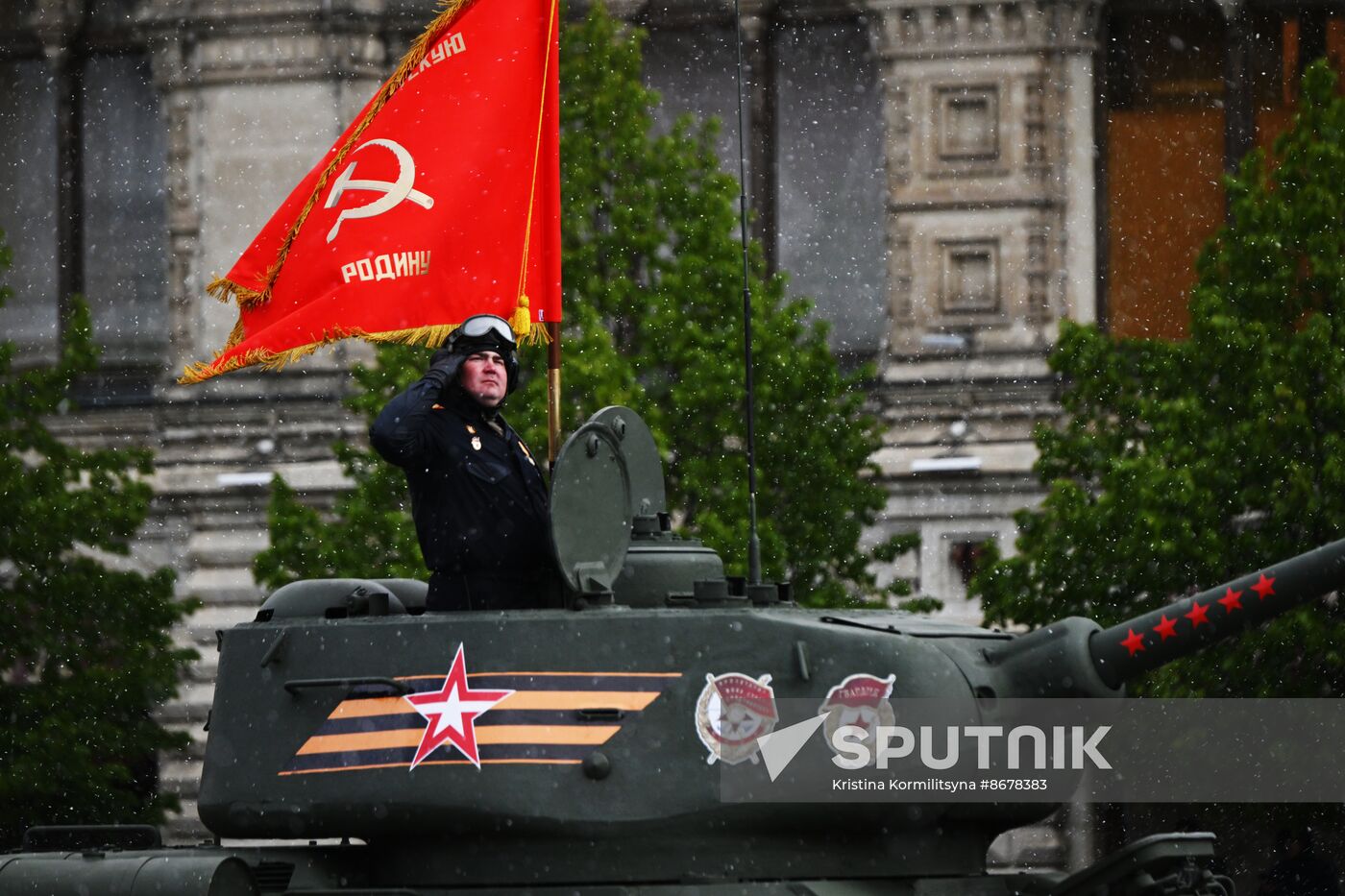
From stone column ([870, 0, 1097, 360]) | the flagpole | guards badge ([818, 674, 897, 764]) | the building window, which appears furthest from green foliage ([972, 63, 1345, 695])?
guards badge ([818, 674, 897, 764])

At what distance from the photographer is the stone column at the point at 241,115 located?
94.3 feet

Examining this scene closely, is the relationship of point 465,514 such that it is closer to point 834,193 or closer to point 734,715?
point 734,715

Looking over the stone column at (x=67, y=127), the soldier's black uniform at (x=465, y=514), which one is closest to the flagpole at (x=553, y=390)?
the soldier's black uniform at (x=465, y=514)

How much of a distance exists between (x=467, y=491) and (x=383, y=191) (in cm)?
322

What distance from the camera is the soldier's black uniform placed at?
9.52 meters

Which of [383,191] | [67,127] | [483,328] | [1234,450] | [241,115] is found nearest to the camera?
[483,328]

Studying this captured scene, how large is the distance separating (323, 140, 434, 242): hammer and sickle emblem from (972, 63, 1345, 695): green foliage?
9.01m

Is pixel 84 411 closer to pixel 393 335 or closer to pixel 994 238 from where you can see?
pixel 994 238

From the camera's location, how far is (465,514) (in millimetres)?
9555

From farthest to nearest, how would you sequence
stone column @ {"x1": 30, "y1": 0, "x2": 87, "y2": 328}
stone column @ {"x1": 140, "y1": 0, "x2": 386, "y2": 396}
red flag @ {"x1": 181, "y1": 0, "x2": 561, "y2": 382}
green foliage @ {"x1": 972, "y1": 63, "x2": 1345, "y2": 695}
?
stone column @ {"x1": 30, "y1": 0, "x2": 87, "y2": 328} → stone column @ {"x1": 140, "y1": 0, "x2": 386, "y2": 396} → green foliage @ {"x1": 972, "y1": 63, "x2": 1345, "y2": 695} → red flag @ {"x1": 181, "y1": 0, "x2": 561, "y2": 382}

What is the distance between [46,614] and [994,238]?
10.4 metres

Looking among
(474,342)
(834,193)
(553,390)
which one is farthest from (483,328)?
(834,193)

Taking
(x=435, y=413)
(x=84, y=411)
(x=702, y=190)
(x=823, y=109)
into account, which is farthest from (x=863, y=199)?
(x=435, y=413)

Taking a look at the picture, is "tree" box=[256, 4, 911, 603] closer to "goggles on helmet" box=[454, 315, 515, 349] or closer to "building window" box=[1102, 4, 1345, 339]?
"building window" box=[1102, 4, 1345, 339]
